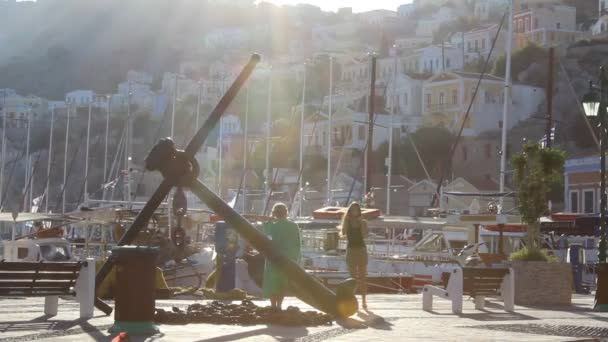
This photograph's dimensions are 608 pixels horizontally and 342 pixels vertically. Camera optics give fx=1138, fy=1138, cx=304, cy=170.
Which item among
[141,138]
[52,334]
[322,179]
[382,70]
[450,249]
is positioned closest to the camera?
[52,334]

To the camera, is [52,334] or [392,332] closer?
[52,334]

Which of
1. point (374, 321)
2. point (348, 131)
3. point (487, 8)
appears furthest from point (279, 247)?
point (487, 8)

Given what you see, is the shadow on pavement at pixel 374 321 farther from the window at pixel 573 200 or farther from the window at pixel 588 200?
the window at pixel 573 200

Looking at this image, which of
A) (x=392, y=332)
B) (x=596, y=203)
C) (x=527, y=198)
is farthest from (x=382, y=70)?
(x=392, y=332)

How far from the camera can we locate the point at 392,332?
14117mm

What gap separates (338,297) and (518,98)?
9945 centimetres

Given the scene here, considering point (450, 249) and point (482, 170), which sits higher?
point (482, 170)

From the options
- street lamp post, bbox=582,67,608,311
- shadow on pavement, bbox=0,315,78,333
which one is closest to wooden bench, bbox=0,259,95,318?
shadow on pavement, bbox=0,315,78,333

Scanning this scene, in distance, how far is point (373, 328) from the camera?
14.7 m

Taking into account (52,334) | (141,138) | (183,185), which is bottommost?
(52,334)

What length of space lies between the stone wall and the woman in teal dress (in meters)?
6.56

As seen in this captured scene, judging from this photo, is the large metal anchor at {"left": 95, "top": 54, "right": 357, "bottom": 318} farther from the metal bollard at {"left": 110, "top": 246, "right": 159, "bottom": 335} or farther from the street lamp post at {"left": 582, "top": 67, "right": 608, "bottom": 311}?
the street lamp post at {"left": 582, "top": 67, "right": 608, "bottom": 311}

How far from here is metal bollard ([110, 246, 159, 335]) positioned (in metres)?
12.7

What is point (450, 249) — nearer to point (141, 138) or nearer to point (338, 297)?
point (338, 297)
